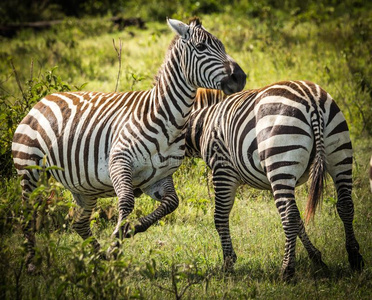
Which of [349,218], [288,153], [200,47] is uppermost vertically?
[200,47]

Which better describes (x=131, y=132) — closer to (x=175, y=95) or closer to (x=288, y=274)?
(x=175, y=95)

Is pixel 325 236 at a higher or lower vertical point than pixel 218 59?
lower

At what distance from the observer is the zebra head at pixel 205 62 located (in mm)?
5125

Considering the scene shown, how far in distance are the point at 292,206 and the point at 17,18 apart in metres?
15.4

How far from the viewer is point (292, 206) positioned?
486cm

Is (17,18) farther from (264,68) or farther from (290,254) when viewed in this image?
(290,254)

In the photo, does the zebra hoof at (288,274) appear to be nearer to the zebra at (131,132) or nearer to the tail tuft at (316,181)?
the tail tuft at (316,181)

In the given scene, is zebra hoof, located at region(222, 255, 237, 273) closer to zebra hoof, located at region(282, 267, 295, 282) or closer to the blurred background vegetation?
the blurred background vegetation

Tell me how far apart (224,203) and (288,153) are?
1211 mm

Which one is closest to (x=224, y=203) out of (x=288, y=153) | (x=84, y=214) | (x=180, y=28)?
(x=288, y=153)

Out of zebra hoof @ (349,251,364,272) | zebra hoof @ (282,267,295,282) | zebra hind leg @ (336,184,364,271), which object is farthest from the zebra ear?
zebra hoof @ (349,251,364,272)

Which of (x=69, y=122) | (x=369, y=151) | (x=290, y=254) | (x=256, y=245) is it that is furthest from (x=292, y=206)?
(x=369, y=151)

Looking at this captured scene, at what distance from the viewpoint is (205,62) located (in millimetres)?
5219

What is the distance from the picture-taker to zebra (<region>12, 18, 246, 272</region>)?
17.1 ft
